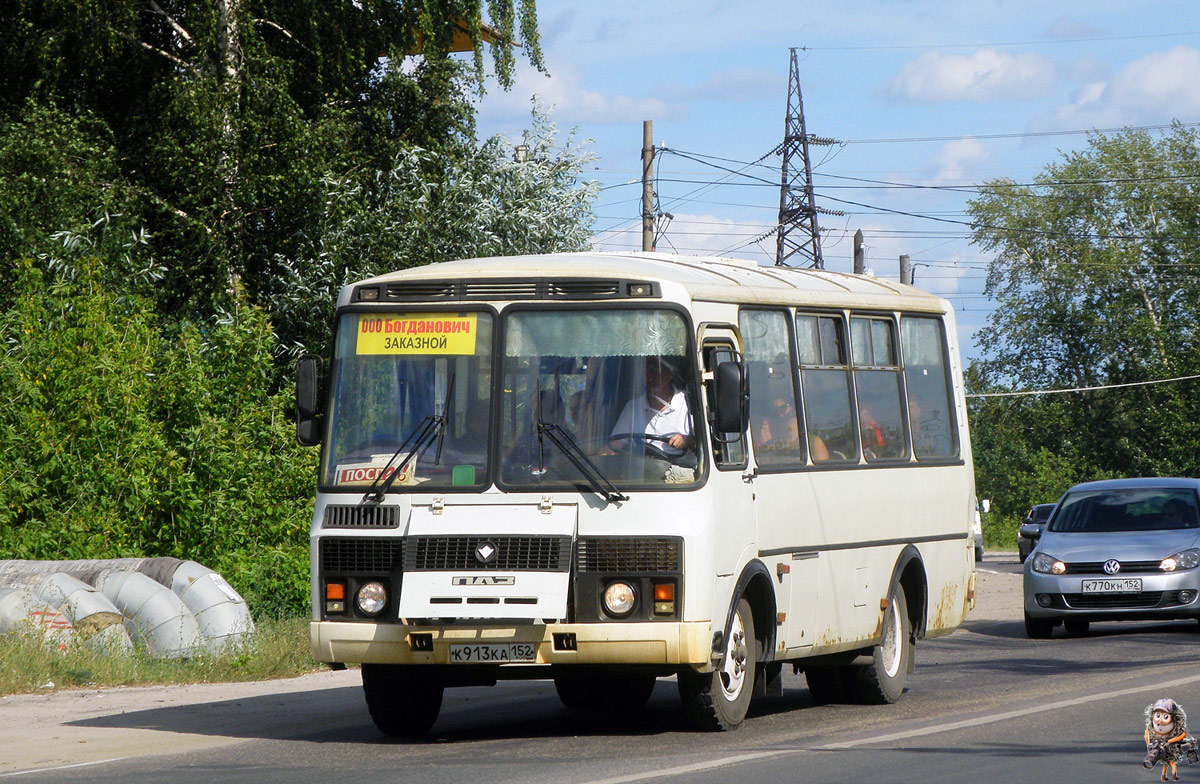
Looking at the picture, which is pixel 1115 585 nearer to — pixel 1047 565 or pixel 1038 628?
pixel 1047 565

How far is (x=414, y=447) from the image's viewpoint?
1043 cm

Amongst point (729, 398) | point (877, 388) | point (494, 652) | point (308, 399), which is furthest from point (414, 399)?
point (877, 388)

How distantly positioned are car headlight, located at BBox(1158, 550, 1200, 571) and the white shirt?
9.99 meters

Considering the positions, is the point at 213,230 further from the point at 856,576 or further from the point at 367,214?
the point at 856,576

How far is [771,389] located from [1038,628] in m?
9.11

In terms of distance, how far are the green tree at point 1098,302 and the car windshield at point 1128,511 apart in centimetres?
5215

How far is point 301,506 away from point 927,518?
11.2 m

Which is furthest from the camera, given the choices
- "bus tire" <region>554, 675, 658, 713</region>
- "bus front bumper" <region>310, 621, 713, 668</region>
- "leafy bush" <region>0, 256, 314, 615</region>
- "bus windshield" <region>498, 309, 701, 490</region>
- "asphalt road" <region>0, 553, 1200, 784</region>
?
"leafy bush" <region>0, 256, 314, 615</region>

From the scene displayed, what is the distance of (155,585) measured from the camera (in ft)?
55.9

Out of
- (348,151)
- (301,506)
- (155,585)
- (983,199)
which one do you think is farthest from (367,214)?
(983,199)

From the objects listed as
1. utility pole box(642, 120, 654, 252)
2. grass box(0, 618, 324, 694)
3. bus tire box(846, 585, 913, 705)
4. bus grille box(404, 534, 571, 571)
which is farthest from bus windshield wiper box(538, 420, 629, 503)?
utility pole box(642, 120, 654, 252)

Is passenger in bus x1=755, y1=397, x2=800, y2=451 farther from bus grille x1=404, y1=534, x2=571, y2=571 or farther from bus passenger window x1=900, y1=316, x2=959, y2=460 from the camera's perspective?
bus passenger window x1=900, y1=316, x2=959, y2=460

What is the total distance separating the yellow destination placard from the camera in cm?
1058

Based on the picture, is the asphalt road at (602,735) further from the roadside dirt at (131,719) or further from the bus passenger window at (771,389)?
the bus passenger window at (771,389)
